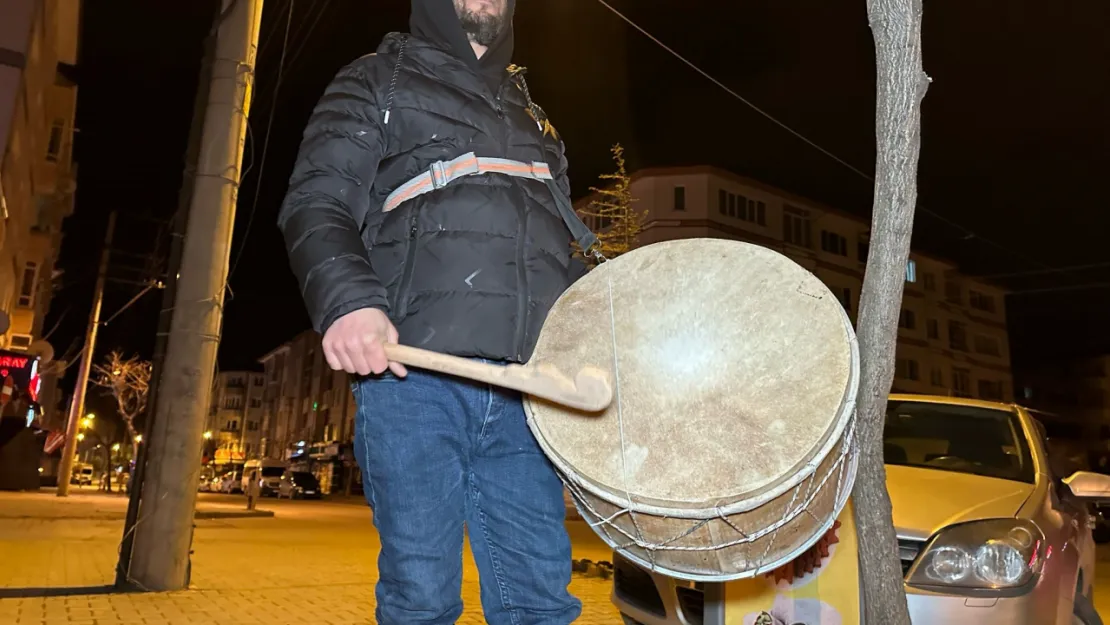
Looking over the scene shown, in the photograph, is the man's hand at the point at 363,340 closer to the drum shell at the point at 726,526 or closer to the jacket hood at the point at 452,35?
the drum shell at the point at 726,526

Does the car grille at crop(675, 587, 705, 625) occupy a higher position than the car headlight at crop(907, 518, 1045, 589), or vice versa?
the car headlight at crop(907, 518, 1045, 589)

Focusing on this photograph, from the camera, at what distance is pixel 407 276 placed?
202 cm

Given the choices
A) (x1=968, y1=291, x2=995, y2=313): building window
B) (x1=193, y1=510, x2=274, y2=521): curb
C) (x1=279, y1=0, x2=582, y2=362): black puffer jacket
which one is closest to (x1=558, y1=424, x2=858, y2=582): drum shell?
(x1=279, y1=0, x2=582, y2=362): black puffer jacket

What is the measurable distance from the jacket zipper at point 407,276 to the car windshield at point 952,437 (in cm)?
352

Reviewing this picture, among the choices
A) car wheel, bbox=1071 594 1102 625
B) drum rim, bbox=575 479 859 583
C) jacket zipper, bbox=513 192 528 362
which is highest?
jacket zipper, bbox=513 192 528 362

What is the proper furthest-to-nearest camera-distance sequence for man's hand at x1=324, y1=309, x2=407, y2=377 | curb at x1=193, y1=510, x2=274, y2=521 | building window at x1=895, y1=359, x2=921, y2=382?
building window at x1=895, y1=359, x2=921, y2=382, curb at x1=193, y1=510, x2=274, y2=521, man's hand at x1=324, y1=309, x2=407, y2=377

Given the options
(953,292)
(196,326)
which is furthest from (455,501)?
(953,292)

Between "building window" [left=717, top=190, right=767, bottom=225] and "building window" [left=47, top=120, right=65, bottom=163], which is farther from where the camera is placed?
"building window" [left=717, top=190, right=767, bottom=225]

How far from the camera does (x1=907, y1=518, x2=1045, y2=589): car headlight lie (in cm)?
338

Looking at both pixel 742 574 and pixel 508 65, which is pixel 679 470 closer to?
pixel 742 574

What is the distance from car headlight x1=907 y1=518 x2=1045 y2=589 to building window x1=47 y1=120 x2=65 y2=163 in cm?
2440

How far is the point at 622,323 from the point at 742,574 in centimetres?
70

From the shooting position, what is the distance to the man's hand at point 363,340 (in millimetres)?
1698

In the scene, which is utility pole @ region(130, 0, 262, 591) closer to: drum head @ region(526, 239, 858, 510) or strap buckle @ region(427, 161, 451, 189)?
strap buckle @ region(427, 161, 451, 189)
